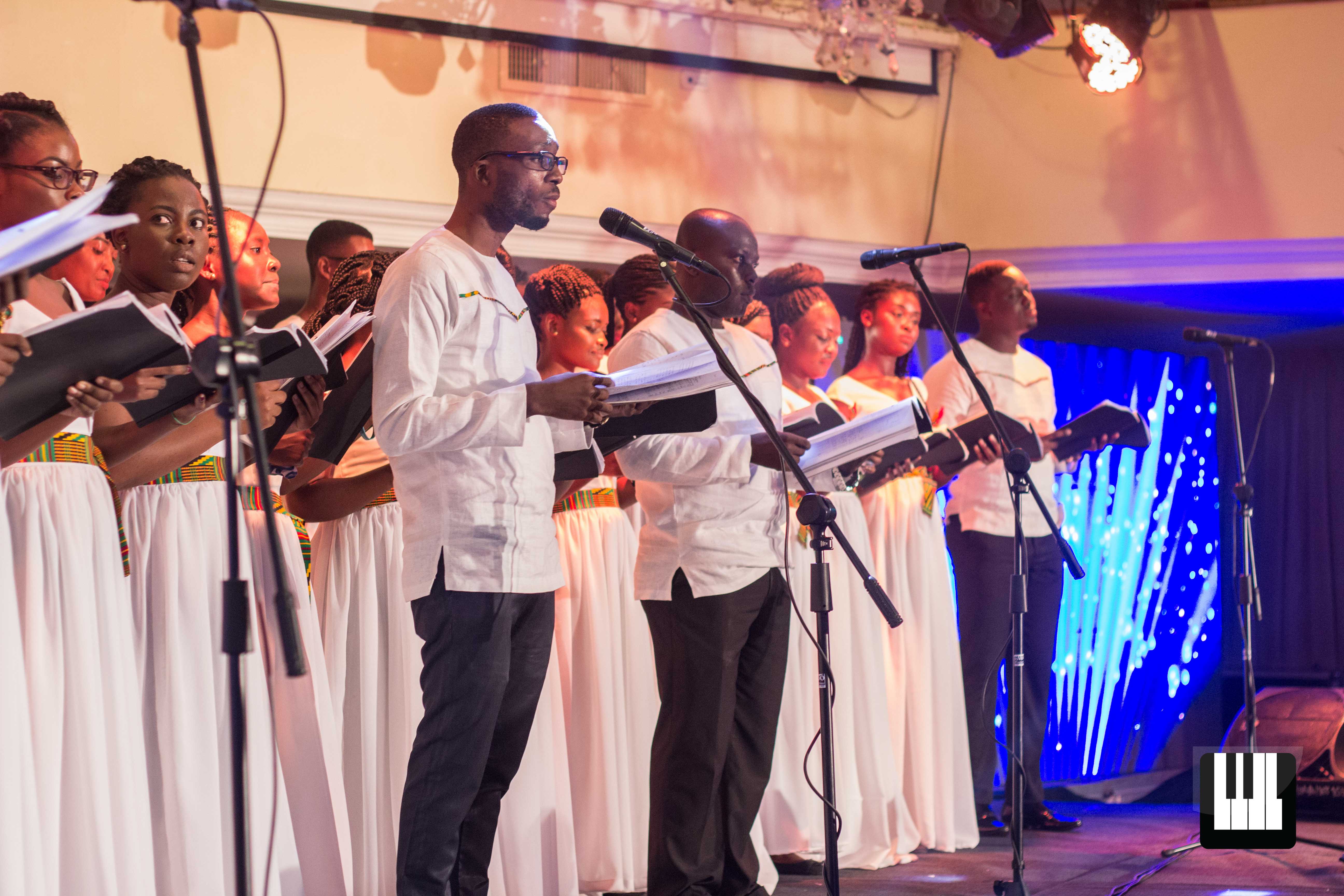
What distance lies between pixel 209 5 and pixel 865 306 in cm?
352

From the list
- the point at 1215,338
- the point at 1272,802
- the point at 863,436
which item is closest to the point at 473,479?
the point at 863,436

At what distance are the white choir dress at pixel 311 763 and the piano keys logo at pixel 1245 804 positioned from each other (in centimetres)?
299

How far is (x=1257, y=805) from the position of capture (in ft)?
15.4

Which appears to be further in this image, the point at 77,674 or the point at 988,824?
the point at 988,824

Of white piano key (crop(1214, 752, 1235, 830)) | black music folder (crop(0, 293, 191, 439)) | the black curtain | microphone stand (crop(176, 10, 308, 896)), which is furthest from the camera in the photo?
the black curtain

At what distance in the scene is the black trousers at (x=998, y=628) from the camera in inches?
195

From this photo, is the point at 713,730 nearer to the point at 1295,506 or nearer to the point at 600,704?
the point at 600,704

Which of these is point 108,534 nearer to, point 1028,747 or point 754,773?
point 754,773

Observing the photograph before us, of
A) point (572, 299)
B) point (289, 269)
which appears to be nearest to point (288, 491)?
point (572, 299)

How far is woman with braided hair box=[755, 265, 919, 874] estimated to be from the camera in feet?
14.0

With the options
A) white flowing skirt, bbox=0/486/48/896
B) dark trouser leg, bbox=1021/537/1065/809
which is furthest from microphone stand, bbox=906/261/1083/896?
white flowing skirt, bbox=0/486/48/896

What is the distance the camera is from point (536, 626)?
108 inches

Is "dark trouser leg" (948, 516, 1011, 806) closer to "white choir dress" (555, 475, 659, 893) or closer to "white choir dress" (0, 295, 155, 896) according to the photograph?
"white choir dress" (555, 475, 659, 893)

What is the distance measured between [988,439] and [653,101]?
2.21m
